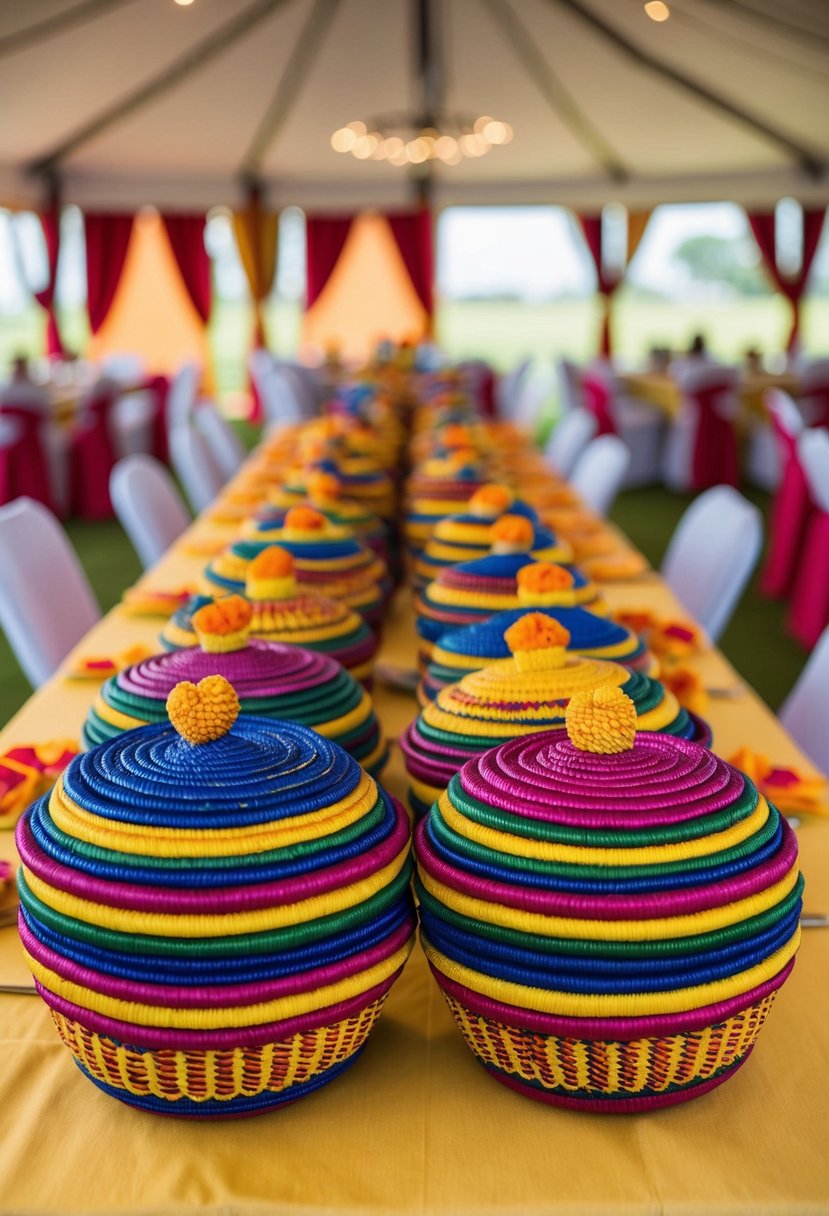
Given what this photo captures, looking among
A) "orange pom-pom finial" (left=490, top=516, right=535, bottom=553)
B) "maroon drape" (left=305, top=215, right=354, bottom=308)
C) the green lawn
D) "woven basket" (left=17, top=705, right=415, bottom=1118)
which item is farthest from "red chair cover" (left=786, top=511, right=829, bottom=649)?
"maroon drape" (left=305, top=215, right=354, bottom=308)

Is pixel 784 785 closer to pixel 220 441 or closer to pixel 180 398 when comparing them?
pixel 220 441

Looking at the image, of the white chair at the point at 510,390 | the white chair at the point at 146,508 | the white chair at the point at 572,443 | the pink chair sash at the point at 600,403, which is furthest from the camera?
the white chair at the point at 510,390

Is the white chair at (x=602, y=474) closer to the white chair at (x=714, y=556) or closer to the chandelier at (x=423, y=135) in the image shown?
the white chair at (x=714, y=556)

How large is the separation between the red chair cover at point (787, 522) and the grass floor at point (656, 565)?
0.30 feet

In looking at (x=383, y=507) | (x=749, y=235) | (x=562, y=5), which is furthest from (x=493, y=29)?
(x=383, y=507)

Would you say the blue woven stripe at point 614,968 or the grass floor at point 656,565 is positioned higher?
the blue woven stripe at point 614,968

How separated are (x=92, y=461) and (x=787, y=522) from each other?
3.93m

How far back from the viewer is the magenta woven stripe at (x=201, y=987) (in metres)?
0.69

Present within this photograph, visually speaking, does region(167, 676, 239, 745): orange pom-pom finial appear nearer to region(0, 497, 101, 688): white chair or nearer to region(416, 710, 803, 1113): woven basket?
region(416, 710, 803, 1113): woven basket

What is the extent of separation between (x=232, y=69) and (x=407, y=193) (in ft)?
11.0

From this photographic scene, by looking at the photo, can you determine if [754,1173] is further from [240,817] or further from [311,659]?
[311,659]

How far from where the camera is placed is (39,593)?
231 centimetres

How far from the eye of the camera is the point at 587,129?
394 inches

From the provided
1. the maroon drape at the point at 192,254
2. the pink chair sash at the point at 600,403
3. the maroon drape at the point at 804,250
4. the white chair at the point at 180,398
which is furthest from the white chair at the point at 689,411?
the maroon drape at the point at 192,254
